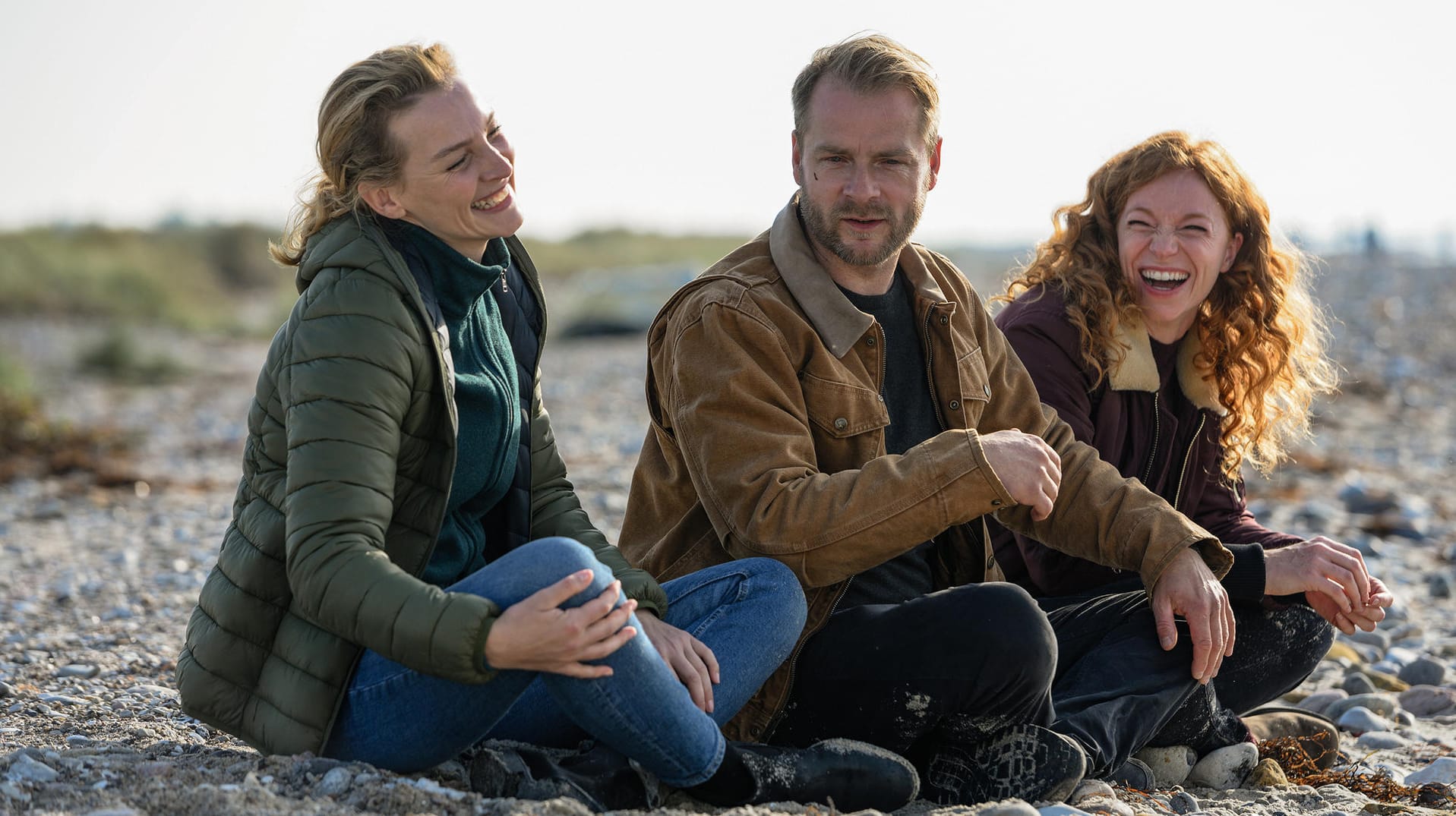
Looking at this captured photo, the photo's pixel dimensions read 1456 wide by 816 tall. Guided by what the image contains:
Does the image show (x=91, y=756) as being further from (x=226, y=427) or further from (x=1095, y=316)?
(x=226, y=427)

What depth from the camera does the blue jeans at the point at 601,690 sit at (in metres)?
2.80

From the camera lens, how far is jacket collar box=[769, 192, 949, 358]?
343cm

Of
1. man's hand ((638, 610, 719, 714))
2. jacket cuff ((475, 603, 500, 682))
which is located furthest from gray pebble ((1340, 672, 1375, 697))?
jacket cuff ((475, 603, 500, 682))

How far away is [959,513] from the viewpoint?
314 cm

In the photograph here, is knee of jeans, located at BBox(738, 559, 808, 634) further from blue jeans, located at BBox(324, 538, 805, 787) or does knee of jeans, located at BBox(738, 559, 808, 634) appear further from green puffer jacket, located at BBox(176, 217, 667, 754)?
green puffer jacket, located at BBox(176, 217, 667, 754)

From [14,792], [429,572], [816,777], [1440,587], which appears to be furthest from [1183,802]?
[1440,587]

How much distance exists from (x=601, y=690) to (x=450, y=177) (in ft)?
3.85

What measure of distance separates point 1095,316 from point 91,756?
3002mm

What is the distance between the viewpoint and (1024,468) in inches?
123

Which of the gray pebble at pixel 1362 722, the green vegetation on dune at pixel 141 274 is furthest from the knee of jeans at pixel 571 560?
the green vegetation on dune at pixel 141 274

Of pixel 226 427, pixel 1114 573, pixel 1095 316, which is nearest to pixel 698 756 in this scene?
pixel 1114 573

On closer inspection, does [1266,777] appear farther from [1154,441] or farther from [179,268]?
[179,268]

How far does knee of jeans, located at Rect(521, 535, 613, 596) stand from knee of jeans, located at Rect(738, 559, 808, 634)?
461 millimetres

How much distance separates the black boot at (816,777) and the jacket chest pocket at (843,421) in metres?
0.68
